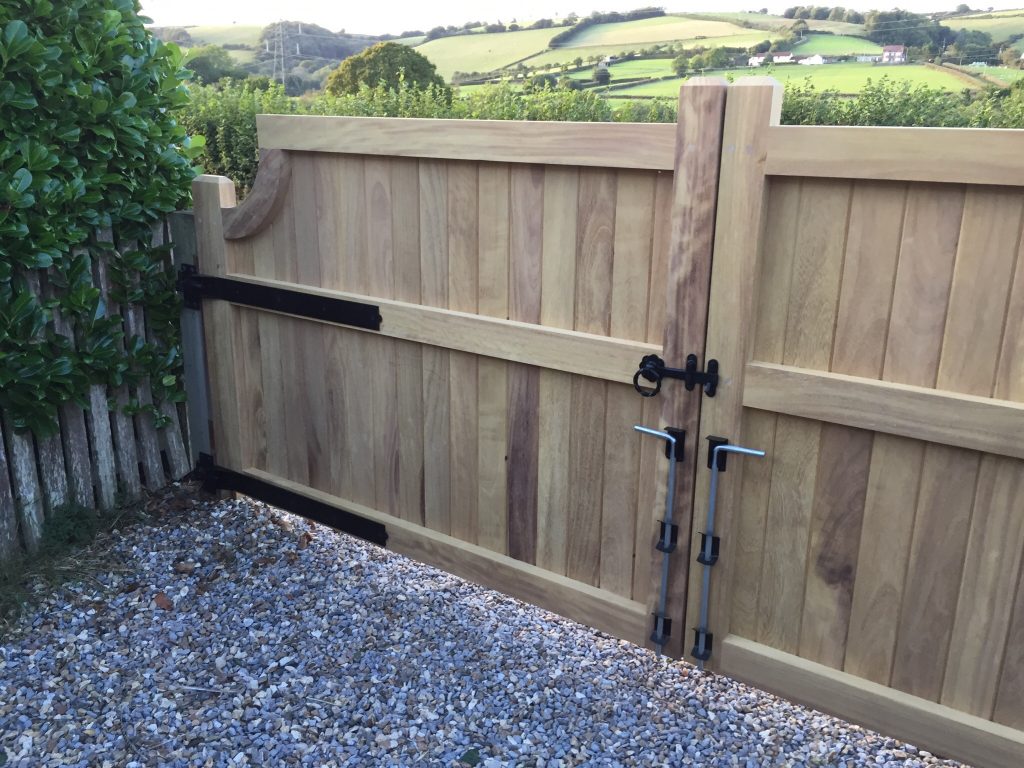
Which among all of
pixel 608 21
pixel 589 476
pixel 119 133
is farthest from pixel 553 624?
pixel 608 21

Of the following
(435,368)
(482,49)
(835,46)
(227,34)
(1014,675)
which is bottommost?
(1014,675)

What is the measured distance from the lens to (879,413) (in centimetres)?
199

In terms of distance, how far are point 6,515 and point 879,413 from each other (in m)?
3.08

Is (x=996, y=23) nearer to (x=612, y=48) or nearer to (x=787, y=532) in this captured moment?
(x=612, y=48)

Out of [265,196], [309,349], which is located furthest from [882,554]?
[265,196]

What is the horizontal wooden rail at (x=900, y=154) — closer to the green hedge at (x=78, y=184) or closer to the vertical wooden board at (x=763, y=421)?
the vertical wooden board at (x=763, y=421)

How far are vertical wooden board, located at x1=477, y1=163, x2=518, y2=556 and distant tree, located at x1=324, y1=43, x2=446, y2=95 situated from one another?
30.4ft

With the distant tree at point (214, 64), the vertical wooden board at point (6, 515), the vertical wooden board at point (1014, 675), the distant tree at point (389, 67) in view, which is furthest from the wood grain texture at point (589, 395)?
the distant tree at point (214, 64)

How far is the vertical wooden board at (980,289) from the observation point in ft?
5.84

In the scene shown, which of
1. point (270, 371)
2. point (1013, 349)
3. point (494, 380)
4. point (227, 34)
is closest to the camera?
point (1013, 349)

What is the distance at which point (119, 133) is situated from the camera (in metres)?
3.22

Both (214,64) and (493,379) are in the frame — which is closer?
(493,379)

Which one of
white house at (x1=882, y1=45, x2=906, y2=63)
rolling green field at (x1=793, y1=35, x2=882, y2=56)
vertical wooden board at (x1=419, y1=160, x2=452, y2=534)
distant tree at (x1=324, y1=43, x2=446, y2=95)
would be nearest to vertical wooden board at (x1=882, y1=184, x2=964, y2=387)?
vertical wooden board at (x1=419, y1=160, x2=452, y2=534)

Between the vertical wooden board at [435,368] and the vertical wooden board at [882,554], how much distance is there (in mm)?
1401
